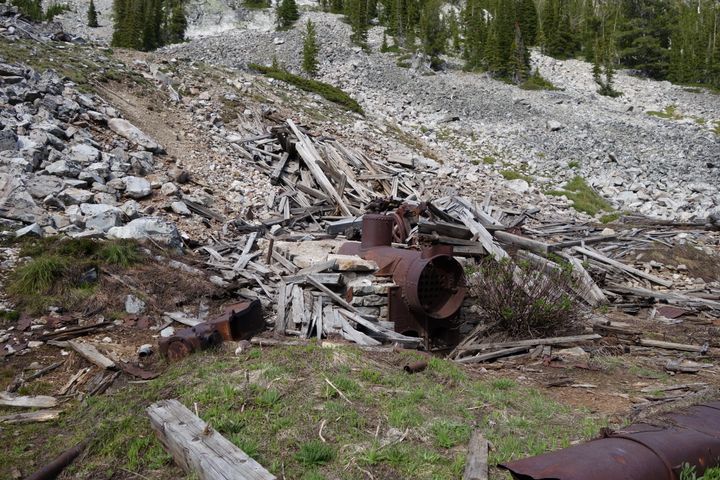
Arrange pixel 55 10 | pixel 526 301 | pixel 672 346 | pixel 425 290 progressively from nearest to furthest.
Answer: pixel 672 346, pixel 526 301, pixel 425 290, pixel 55 10

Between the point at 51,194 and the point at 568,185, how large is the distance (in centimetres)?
1556

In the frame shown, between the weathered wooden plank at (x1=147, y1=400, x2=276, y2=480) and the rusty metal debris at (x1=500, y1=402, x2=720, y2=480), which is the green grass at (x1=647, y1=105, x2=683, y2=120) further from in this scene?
the weathered wooden plank at (x1=147, y1=400, x2=276, y2=480)

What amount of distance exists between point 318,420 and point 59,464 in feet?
6.64

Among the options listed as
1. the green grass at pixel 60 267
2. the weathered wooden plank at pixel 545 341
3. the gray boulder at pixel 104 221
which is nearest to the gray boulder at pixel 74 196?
the gray boulder at pixel 104 221

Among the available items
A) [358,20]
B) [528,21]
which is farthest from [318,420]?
[528,21]

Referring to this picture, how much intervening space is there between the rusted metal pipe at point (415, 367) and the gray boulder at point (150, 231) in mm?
5340

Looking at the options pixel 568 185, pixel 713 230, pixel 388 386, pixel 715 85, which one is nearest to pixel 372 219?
pixel 388 386

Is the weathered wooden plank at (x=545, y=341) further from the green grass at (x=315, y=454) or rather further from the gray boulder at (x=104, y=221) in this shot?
the gray boulder at (x=104, y=221)

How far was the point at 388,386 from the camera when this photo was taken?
16.6ft

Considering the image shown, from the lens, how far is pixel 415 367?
5672 millimetres

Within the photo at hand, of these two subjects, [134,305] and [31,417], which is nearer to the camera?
[31,417]

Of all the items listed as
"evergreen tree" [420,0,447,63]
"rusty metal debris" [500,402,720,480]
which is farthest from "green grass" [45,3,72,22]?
"rusty metal debris" [500,402,720,480]

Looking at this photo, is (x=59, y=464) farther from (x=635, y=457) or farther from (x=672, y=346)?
(x=672, y=346)

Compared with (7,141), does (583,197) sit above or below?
below
